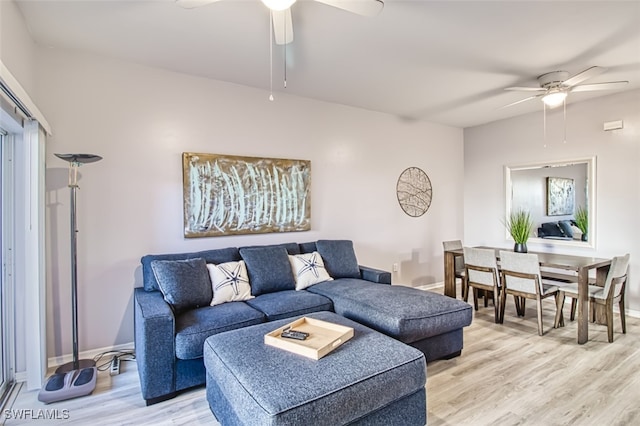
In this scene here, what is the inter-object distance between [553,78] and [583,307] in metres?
2.27

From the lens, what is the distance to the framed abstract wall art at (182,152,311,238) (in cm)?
336

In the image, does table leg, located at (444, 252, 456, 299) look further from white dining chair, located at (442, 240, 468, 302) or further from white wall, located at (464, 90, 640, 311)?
white wall, located at (464, 90, 640, 311)

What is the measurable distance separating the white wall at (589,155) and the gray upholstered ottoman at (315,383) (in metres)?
3.86

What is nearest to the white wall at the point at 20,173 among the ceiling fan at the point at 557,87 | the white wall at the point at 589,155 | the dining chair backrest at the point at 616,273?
the ceiling fan at the point at 557,87

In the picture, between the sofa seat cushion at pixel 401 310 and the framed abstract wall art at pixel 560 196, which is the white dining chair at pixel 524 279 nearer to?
the sofa seat cushion at pixel 401 310

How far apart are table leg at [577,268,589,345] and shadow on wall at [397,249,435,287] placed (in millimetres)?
2160

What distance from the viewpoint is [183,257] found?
10.1ft

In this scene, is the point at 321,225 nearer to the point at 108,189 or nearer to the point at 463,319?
the point at 463,319

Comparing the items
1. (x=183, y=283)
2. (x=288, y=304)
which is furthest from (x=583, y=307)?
(x=183, y=283)

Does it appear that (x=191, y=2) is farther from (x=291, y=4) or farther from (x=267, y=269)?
(x=267, y=269)

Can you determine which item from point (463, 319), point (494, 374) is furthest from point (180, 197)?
point (494, 374)

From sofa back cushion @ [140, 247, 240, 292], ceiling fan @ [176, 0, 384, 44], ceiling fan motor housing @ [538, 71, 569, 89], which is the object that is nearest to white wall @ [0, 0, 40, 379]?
sofa back cushion @ [140, 247, 240, 292]

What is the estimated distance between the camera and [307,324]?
7.41ft

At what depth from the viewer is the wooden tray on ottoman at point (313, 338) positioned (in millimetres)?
1811
